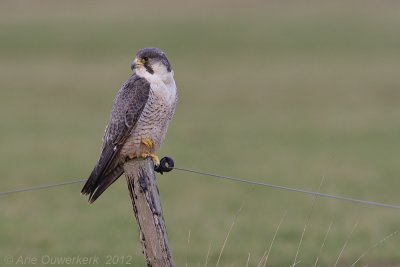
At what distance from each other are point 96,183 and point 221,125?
14.9 m

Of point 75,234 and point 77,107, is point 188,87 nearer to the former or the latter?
point 77,107

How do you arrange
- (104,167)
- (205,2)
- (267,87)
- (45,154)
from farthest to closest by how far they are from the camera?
(205,2) → (267,87) → (45,154) → (104,167)

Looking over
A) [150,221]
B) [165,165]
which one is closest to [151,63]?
[165,165]

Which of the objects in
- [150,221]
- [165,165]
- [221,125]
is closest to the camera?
[150,221]

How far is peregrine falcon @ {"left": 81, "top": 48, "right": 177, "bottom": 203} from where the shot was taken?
5.93 metres

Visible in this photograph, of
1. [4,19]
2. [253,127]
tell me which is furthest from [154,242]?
[4,19]

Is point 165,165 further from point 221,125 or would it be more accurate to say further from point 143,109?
point 221,125

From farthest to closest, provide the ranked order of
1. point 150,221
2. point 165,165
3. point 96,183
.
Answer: point 96,183
point 165,165
point 150,221

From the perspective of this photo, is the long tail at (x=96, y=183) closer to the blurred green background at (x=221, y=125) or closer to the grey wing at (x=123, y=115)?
the grey wing at (x=123, y=115)

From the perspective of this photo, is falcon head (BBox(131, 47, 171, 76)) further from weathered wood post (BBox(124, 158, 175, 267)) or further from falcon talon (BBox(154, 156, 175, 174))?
weathered wood post (BBox(124, 158, 175, 267))

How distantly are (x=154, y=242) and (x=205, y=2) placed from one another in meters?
45.0

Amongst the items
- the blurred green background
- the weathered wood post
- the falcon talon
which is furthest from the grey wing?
the blurred green background

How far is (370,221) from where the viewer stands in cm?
1134

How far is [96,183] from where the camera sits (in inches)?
221
